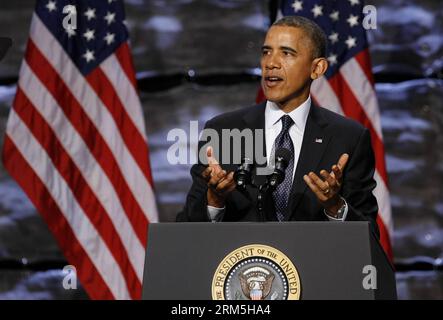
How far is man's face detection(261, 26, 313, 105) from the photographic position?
3.14 metres

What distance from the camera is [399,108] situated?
4.95 m

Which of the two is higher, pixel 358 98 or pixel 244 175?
pixel 358 98

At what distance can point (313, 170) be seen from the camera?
2.97 m

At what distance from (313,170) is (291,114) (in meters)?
0.30

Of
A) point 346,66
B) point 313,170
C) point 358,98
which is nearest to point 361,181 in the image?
point 313,170

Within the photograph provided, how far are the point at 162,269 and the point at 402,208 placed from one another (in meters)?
2.88

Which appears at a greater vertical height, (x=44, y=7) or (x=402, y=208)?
(x=44, y=7)

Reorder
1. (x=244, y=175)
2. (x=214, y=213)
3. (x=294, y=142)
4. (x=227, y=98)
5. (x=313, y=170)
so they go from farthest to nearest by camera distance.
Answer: (x=227, y=98)
(x=294, y=142)
(x=313, y=170)
(x=214, y=213)
(x=244, y=175)

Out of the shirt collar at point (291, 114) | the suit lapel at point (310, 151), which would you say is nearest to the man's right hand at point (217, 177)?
the suit lapel at point (310, 151)

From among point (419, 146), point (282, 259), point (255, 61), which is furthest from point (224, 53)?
point (282, 259)

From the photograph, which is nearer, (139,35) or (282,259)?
(282,259)

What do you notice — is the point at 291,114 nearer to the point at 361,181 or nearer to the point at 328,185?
the point at 361,181

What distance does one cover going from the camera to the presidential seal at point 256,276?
220cm

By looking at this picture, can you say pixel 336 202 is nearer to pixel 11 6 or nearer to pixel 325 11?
pixel 325 11
